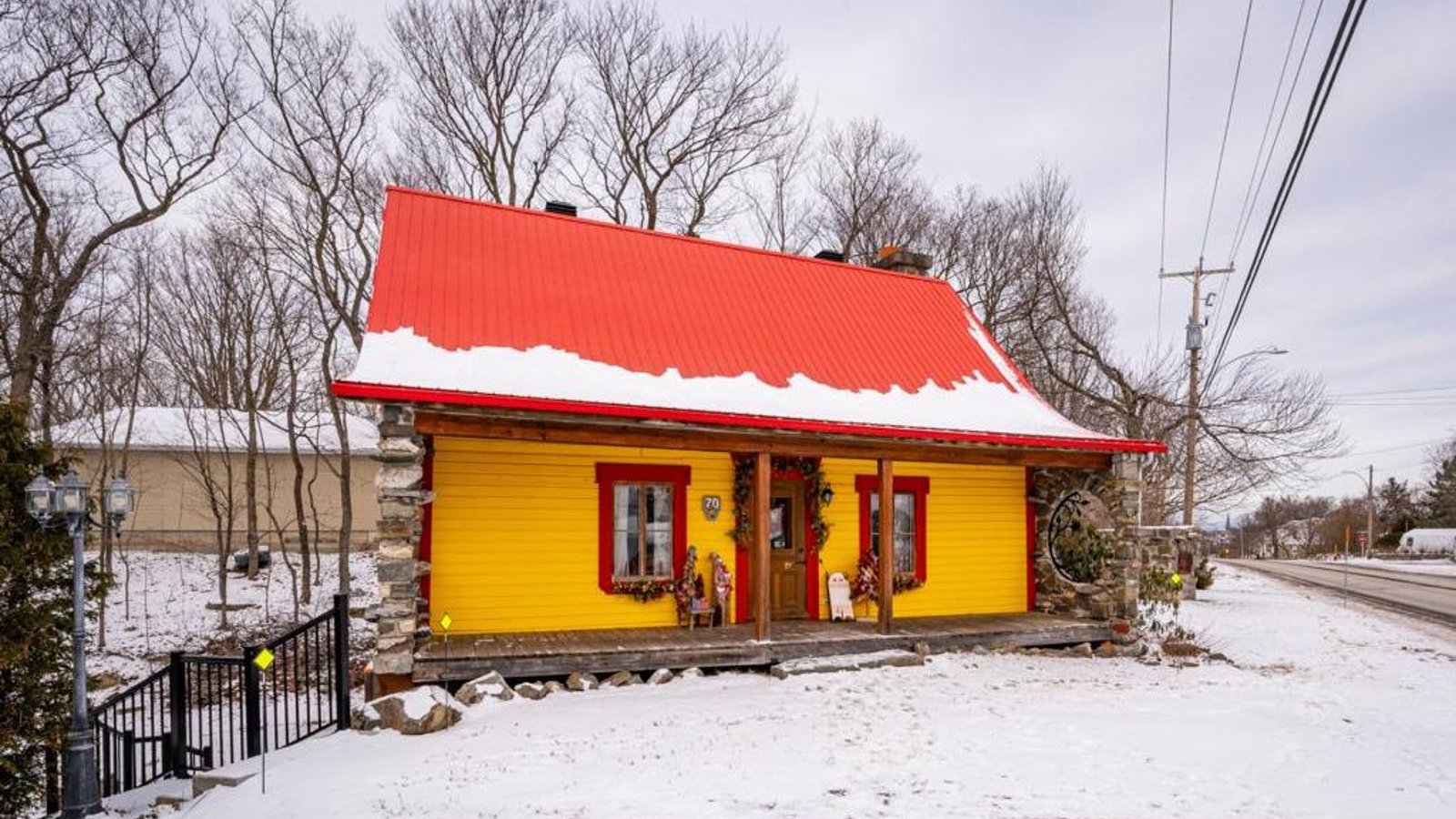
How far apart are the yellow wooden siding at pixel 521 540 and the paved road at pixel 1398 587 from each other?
59.1 feet

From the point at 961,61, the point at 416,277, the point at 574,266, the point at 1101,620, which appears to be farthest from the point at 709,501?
the point at 961,61

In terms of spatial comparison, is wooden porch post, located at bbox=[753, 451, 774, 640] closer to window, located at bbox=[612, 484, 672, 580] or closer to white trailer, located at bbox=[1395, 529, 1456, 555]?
window, located at bbox=[612, 484, 672, 580]

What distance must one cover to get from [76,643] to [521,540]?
14.3ft

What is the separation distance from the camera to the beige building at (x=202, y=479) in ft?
78.1

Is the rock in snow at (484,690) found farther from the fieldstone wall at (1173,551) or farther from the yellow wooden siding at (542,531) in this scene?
the fieldstone wall at (1173,551)

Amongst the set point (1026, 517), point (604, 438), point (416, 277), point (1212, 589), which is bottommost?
point (1212, 589)

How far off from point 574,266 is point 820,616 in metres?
6.23

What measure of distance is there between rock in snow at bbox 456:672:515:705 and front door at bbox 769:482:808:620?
4.47 meters

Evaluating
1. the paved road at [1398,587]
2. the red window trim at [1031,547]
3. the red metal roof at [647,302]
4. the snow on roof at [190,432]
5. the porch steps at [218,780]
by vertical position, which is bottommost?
the paved road at [1398,587]

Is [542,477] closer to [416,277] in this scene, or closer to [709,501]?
[709,501]

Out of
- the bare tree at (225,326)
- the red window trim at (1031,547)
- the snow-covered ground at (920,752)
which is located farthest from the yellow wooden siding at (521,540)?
the bare tree at (225,326)

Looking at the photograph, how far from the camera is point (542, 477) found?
10.4 meters

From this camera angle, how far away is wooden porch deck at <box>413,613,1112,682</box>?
8.75 meters

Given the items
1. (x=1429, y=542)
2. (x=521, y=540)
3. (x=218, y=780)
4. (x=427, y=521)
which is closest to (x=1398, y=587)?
(x=521, y=540)
